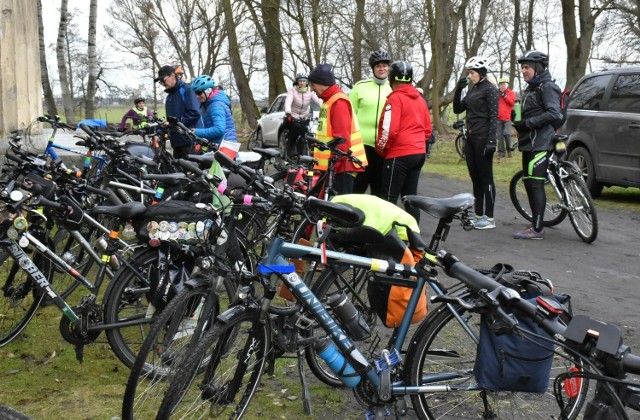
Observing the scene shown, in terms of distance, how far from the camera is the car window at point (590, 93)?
1052 cm

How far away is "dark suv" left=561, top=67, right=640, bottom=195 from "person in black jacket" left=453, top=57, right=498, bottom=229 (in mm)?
2715

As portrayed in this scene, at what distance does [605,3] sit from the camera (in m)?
27.4

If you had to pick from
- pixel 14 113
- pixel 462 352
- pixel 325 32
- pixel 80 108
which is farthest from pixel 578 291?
pixel 80 108

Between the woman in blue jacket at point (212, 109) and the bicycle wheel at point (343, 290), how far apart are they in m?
4.02

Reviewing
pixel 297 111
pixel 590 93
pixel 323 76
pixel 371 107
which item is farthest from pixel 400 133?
pixel 297 111

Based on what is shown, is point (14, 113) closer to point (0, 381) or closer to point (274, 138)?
point (0, 381)

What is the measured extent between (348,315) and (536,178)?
16.1 feet

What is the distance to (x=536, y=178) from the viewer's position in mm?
7793

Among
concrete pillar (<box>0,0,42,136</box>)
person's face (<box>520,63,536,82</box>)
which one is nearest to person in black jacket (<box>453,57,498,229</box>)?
person's face (<box>520,63,536,82</box>)

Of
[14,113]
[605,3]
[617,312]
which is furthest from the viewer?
[605,3]

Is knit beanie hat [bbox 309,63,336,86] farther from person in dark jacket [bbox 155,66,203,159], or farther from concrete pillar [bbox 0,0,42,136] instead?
concrete pillar [bbox 0,0,42,136]

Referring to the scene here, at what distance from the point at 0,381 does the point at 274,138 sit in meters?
15.7

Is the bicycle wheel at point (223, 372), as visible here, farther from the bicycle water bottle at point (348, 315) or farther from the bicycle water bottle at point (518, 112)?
the bicycle water bottle at point (518, 112)

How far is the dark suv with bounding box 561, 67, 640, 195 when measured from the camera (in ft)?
32.6
